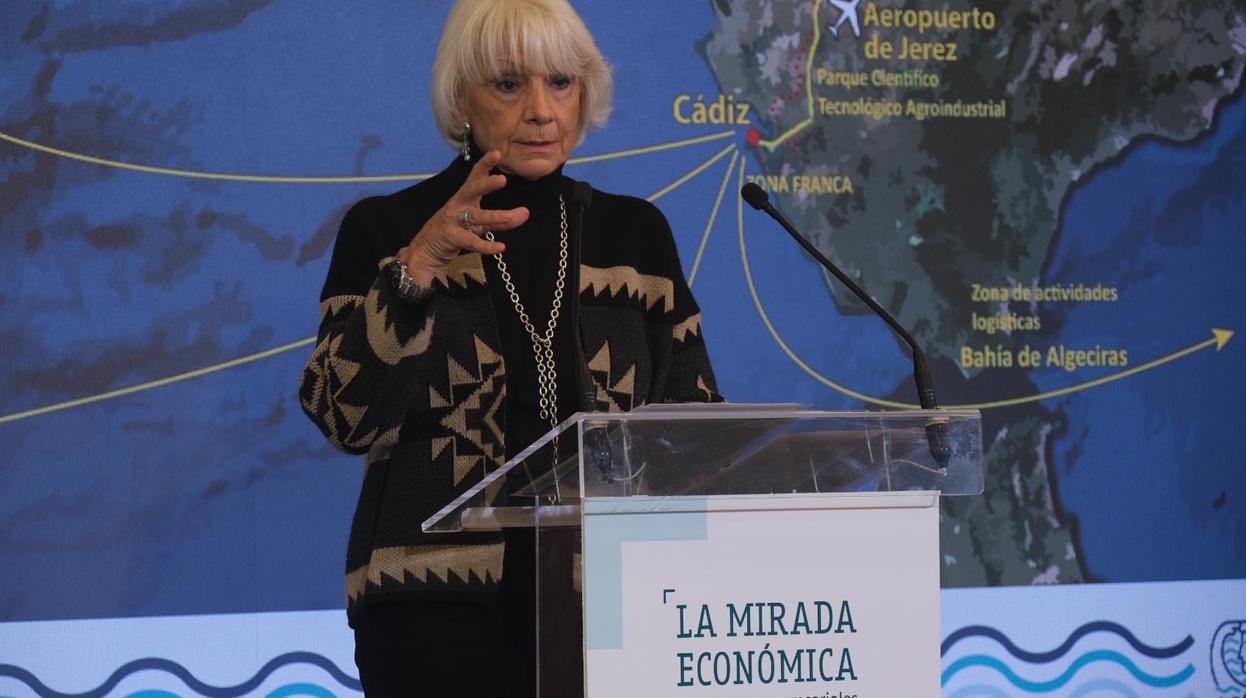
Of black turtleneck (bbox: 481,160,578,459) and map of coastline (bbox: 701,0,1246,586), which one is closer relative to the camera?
black turtleneck (bbox: 481,160,578,459)

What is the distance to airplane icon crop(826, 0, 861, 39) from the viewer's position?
330 centimetres

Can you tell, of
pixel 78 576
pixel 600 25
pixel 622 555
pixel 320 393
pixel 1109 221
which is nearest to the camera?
pixel 622 555

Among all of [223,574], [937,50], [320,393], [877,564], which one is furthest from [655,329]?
[937,50]

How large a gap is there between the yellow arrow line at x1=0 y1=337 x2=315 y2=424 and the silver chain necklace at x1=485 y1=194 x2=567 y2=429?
47.3 inches

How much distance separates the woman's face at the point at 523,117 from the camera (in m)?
1.90

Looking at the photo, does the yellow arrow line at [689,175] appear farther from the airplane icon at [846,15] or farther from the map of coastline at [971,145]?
the airplane icon at [846,15]

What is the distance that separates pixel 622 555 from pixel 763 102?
2145 millimetres

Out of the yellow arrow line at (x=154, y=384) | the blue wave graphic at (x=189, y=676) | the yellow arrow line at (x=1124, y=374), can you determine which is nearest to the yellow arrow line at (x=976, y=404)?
the yellow arrow line at (x=1124, y=374)

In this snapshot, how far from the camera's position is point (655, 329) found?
199 centimetres

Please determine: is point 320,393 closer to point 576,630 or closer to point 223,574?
point 576,630

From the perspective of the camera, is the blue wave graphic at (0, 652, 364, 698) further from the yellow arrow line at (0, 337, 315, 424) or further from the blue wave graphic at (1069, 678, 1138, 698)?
the blue wave graphic at (1069, 678, 1138, 698)

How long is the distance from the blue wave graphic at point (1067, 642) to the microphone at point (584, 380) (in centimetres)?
185

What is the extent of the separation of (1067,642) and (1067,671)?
0.07m

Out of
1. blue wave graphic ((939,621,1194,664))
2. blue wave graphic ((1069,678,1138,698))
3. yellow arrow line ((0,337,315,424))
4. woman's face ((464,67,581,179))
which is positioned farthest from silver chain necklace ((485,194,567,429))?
blue wave graphic ((1069,678,1138,698))
